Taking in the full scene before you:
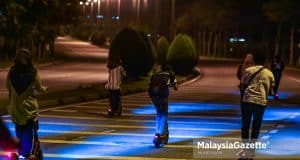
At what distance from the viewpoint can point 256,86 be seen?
10062mm

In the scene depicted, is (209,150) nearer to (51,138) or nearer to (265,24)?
(51,138)

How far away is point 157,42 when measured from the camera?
161ft

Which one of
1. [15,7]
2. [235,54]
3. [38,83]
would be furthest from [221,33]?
[38,83]

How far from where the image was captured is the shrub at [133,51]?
104ft

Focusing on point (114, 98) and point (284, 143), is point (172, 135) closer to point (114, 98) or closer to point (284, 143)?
point (284, 143)

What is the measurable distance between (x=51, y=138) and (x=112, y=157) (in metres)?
2.53

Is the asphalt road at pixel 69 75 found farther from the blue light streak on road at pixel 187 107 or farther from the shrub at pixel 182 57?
the blue light streak on road at pixel 187 107

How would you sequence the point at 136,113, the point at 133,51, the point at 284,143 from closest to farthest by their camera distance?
the point at 284,143 < the point at 136,113 < the point at 133,51

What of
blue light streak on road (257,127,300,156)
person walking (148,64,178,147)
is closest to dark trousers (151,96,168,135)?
person walking (148,64,178,147)

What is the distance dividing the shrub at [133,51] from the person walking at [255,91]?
21.2 m

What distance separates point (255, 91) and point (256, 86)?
82 millimetres

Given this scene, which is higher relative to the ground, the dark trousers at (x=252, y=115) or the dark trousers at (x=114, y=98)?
the dark trousers at (x=252, y=115)

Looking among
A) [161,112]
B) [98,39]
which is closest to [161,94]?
[161,112]

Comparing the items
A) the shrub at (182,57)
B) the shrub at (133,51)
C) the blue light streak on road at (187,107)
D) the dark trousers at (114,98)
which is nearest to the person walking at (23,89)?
the dark trousers at (114,98)
